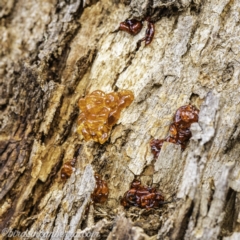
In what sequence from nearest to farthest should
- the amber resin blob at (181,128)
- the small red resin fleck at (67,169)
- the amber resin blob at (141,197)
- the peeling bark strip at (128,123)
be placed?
the peeling bark strip at (128,123) → the amber resin blob at (141,197) → the amber resin blob at (181,128) → the small red resin fleck at (67,169)

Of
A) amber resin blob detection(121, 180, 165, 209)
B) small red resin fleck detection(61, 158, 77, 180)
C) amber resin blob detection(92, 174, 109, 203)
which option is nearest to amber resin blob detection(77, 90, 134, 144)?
small red resin fleck detection(61, 158, 77, 180)

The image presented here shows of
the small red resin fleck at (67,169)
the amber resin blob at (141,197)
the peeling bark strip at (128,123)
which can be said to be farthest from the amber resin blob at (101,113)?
the amber resin blob at (141,197)

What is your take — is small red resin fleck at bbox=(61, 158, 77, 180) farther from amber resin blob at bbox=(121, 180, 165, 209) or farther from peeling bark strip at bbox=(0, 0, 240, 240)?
amber resin blob at bbox=(121, 180, 165, 209)

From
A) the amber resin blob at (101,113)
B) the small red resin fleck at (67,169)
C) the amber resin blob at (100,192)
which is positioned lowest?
the amber resin blob at (100,192)

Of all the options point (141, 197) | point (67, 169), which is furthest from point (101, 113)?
point (141, 197)

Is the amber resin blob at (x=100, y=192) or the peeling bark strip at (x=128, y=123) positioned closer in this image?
the peeling bark strip at (x=128, y=123)

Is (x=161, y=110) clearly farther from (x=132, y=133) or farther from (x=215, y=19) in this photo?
(x=215, y=19)

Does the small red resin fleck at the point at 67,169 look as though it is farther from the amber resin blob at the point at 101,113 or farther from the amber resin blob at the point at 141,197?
the amber resin blob at the point at 141,197
